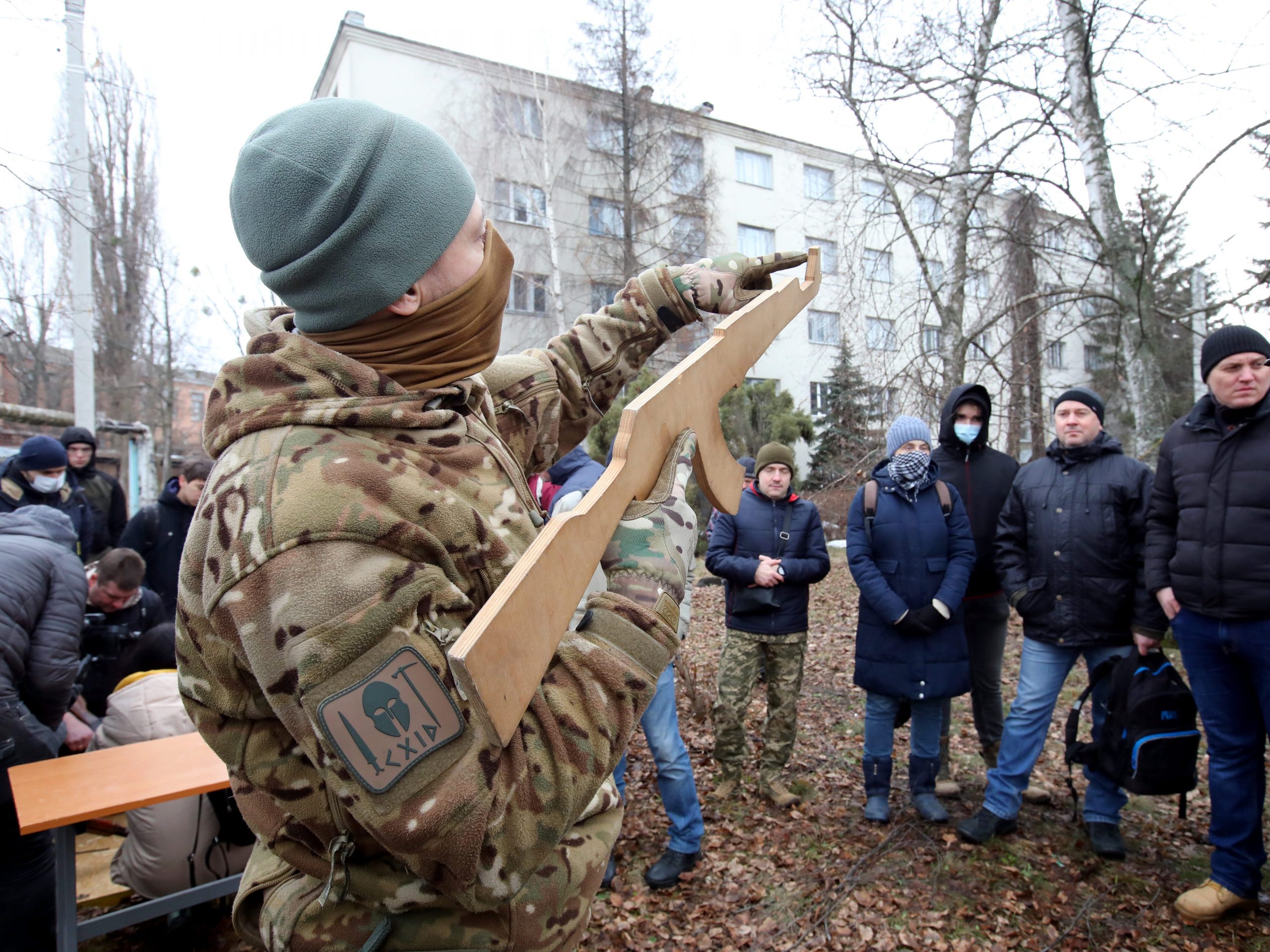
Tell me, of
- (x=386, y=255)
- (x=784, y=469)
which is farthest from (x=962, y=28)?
(x=386, y=255)

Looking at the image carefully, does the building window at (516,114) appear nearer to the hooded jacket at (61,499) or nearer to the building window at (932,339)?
the building window at (932,339)

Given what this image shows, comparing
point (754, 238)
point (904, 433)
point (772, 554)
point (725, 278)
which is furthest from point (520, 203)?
point (725, 278)

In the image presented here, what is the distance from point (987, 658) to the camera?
4508 mm

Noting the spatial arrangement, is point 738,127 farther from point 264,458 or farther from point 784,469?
point 264,458

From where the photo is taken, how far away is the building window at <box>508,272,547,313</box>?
18.0 metres

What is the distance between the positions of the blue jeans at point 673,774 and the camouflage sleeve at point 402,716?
285 cm

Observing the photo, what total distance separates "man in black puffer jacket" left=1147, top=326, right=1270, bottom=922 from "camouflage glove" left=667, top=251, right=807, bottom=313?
8.12ft

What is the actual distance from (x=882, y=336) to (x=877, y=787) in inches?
237

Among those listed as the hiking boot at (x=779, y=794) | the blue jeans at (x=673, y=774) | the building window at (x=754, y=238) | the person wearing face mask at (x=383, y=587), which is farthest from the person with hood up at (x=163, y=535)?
the building window at (x=754, y=238)

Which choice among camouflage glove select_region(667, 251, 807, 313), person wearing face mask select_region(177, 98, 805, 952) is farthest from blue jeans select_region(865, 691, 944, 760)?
person wearing face mask select_region(177, 98, 805, 952)

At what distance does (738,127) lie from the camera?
22.5 m

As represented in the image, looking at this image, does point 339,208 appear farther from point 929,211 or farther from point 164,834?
point 929,211

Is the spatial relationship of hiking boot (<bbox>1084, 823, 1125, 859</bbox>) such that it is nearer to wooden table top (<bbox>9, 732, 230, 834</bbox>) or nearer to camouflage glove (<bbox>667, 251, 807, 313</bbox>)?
camouflage glove (<bbox>667, 251, 807, 313</bbox>)

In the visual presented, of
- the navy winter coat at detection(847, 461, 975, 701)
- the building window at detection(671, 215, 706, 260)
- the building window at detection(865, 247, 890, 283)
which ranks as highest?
the building window at detection(671, 215, 706, 260)
